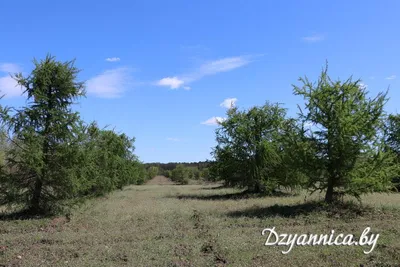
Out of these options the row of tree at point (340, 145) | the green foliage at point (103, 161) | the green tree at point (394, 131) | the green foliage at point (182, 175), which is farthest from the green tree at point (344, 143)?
the green foliage at point (182, 175)

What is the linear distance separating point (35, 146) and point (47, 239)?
7.24m

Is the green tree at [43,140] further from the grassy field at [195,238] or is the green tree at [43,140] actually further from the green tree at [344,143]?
the green tree at [344,143]

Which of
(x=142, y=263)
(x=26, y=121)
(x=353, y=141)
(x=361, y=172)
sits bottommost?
(x=142, y=263)

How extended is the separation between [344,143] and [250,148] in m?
14.9

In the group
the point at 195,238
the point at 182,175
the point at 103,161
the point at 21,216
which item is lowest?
the point at 195,238

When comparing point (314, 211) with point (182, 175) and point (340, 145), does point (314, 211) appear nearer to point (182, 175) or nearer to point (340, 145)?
point (340, 145)

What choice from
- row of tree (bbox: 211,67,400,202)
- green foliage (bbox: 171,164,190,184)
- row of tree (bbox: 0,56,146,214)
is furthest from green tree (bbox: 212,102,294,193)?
green foliage (bbox: 171,164,190,184)

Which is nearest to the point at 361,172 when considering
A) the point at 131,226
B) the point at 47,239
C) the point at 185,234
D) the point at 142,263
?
Result: the point at 185,234

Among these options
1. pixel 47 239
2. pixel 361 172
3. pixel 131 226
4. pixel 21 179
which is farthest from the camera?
pixel 21 179

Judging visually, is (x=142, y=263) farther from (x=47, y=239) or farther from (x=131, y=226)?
(x=131, y=226)

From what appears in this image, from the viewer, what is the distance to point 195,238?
39.4ft

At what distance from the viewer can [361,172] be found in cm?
1736

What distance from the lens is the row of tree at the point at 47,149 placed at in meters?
18.4

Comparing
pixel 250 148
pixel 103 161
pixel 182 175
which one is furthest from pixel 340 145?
pixel 182 175
